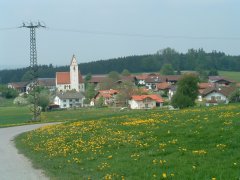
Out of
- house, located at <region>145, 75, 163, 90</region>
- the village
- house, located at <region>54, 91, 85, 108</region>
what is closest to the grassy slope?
the village

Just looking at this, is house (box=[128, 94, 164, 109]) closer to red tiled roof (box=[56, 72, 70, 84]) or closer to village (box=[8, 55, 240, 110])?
village (box=[8, 55, 240, 110])

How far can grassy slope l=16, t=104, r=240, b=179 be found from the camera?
36.5 feet

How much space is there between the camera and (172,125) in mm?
19406

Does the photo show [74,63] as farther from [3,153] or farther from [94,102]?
[3,153]

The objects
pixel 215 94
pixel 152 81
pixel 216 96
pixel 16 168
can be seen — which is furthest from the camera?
pixel 152 81

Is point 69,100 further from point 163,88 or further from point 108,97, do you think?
point 163,88

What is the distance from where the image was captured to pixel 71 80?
152 meters

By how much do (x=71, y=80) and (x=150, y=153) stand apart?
13938 cm

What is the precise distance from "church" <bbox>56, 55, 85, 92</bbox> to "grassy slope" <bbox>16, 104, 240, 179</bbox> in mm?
129009

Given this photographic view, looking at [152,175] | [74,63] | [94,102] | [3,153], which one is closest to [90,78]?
[74,63]

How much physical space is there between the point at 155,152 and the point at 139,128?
6303 millimetres

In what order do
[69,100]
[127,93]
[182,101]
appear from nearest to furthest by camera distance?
1. [182,101]
2. [127,93]
3. [69,100]

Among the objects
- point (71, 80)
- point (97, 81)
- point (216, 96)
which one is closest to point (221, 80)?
point (97, 81)

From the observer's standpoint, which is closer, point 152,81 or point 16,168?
point 16,168
